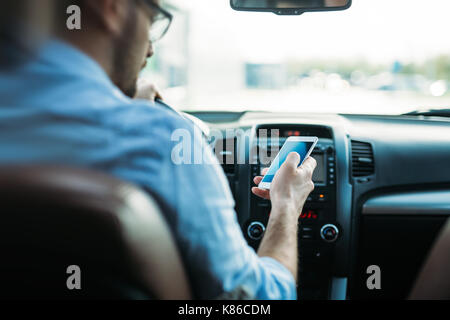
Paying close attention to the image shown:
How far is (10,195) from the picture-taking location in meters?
1.00

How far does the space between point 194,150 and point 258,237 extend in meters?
2.00

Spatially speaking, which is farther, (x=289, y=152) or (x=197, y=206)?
(x=289, y=152)

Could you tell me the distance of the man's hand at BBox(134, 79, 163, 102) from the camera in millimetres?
2166

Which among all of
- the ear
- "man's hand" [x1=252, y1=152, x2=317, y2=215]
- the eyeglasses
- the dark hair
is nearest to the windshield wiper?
"man's hand" [x1=252, y1=152, x2=317, y2=215]

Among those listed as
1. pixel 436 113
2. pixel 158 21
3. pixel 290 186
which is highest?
pixel 158 21

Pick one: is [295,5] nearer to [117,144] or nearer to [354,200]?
[354,200]

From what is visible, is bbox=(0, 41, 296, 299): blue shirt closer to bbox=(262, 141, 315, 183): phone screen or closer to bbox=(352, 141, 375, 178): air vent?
bbox=(262, 141, 315, 183): phone screen

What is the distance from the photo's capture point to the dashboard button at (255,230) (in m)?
3.14

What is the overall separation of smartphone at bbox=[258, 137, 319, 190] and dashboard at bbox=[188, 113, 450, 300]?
77 centimetres

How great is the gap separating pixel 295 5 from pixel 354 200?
1289mm

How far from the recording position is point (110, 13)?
1240mm

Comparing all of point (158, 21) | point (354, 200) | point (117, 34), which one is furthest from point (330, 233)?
point (117, 34)
